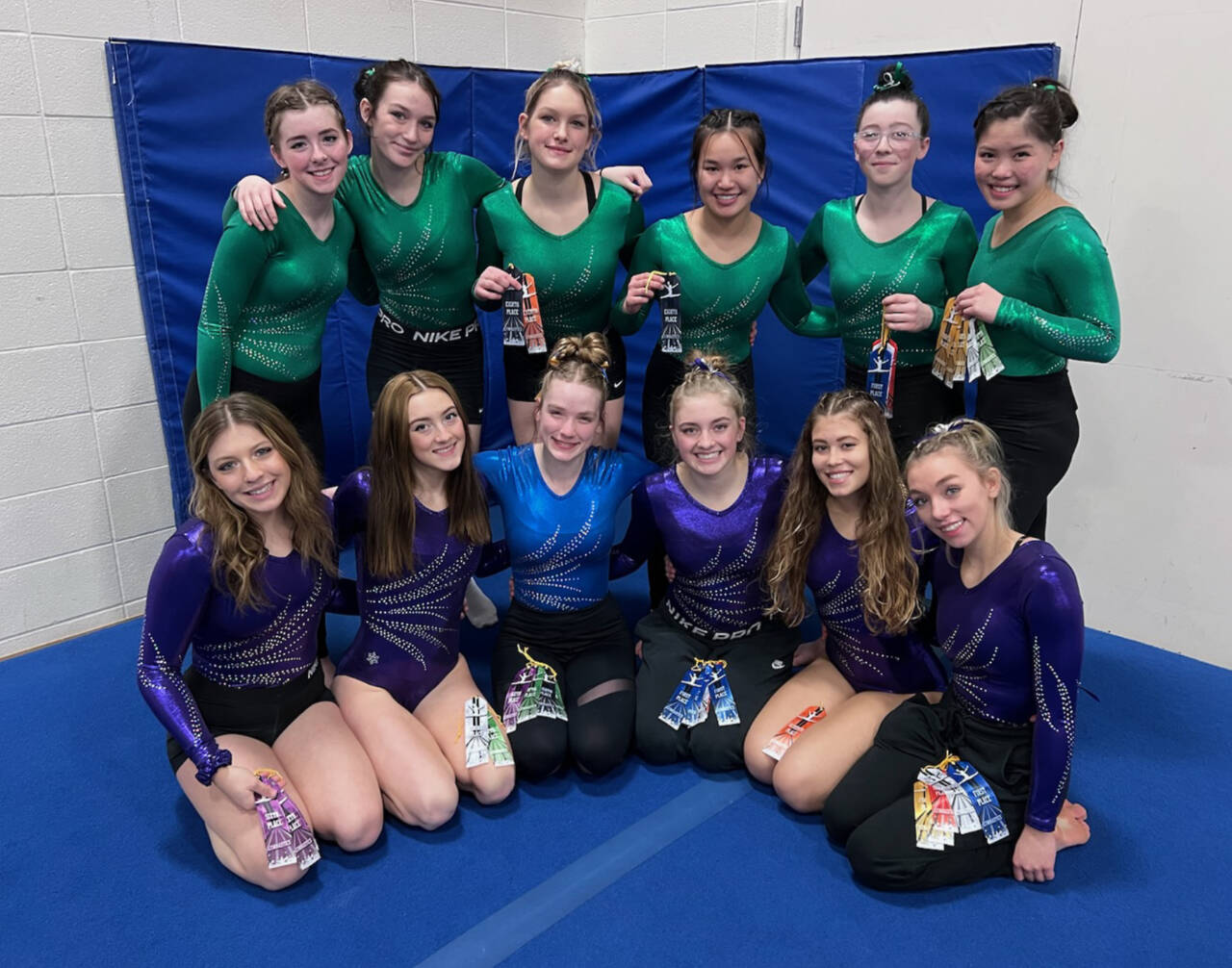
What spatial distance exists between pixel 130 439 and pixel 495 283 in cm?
152

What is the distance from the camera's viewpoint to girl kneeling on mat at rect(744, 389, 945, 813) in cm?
227

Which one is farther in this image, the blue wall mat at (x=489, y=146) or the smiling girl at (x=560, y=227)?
the blue wall mat at (x=489, y=146)

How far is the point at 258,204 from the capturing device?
2375 mm

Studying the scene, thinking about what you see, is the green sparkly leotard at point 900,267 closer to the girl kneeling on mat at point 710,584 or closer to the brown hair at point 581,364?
the girl kneeling on mat at point 710,584

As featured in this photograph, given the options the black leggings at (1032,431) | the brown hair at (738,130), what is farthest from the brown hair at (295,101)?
the black leggings at (1032,431)

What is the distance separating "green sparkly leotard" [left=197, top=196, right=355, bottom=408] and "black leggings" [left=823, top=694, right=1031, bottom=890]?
1835 mm

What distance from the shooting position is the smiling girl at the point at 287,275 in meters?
2.38

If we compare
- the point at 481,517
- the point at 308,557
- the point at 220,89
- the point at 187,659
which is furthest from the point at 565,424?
the point at 220,89

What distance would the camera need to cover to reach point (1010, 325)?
2316mm

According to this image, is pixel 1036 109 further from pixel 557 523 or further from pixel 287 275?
pixel 287 275

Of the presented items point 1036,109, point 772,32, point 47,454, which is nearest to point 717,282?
point 1036,109

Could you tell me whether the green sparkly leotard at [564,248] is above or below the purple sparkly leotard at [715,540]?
above

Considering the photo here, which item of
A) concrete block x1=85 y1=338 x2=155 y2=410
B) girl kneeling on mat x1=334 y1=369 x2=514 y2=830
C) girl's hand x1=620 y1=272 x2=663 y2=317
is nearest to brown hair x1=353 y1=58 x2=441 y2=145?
girl's hand x1=620 y1=272 x2=663 y2=317

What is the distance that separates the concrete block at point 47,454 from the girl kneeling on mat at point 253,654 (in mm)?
1210
